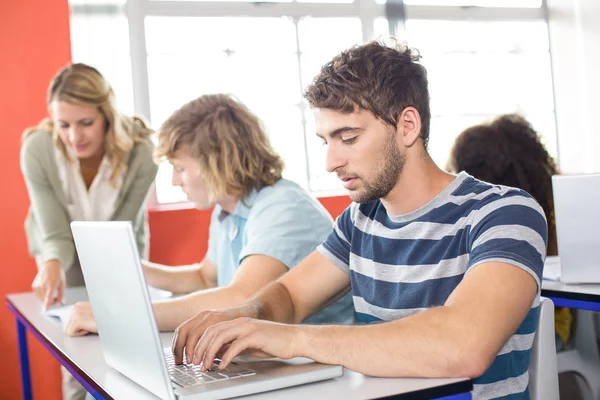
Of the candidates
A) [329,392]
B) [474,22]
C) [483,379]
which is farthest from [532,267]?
[474,22]

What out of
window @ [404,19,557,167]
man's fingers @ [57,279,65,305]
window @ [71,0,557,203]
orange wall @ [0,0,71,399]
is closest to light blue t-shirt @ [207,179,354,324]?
man's fingers @ [57,279,65,305]

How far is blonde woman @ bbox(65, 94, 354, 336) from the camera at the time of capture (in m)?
1.78

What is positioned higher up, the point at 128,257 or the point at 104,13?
the point at 104,13

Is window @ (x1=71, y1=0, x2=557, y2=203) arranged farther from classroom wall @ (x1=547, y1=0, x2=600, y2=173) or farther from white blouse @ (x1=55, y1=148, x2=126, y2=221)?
white blouse @ (x1=55, y1=148, x2=126, y2=221)

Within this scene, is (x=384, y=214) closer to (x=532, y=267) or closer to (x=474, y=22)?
(x=532, y=267)

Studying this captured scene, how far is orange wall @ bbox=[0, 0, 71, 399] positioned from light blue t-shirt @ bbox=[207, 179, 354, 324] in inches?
60.8

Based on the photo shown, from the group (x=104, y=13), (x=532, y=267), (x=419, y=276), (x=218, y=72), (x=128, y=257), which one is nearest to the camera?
(x=128, y=257)

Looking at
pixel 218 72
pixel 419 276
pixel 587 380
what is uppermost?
pixel 218 72

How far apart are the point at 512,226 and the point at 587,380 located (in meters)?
1.00

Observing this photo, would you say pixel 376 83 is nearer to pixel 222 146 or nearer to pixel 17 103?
pixel 222 146

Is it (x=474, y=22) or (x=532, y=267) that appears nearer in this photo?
(x=532, y=267)

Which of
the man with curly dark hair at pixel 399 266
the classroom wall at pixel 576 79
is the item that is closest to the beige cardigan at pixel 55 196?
the man with curly dark hair at pixel 399 266

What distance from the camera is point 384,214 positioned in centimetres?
151

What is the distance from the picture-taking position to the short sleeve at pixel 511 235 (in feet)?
3.69
